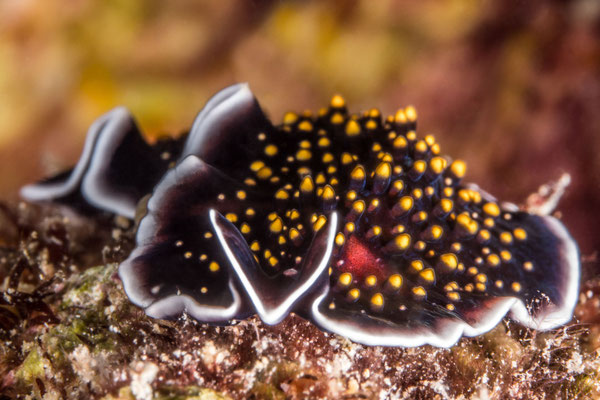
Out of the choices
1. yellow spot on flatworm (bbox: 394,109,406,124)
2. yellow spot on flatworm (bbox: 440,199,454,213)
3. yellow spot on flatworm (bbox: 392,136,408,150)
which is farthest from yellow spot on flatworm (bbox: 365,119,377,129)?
yellow spot on flatworm (bbox: 440,199,454,213)

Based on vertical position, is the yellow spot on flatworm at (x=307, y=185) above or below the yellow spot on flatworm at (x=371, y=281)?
above

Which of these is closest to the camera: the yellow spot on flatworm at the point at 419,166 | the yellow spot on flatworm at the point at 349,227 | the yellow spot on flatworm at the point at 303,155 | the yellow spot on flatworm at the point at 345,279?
the yellow spot on flatworm at the point at 345,279

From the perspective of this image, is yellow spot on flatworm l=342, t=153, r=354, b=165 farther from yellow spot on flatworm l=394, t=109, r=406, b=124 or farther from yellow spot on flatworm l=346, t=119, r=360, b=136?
yellow spot on flatworm l=394, t=109, r=406, b=124

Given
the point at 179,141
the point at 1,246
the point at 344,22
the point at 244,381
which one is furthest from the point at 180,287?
the point at 344,22

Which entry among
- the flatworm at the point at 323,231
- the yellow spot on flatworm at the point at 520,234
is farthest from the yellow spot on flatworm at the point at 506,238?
the yellow spot on flatworm at the point at 520,234

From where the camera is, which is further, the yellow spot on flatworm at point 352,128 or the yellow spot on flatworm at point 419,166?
the yellow spot on flatworm at point 352,128

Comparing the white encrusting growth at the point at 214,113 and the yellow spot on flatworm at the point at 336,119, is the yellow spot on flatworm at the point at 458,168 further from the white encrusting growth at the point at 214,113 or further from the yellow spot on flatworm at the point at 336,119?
the white encrusting growth at the point at 214,113

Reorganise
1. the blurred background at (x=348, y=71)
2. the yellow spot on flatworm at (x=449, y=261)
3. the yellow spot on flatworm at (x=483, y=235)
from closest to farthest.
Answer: the yellow spot on flatworm at (x=449, y=261), the yellow spot on flatworm at (x=483, y=235), the blurred background at (x=348, y=71)
